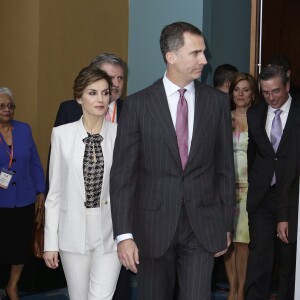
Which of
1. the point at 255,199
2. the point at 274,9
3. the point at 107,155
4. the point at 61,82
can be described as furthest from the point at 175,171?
the point at 274,9

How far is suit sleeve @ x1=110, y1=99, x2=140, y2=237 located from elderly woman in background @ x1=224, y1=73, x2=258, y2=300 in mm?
2454

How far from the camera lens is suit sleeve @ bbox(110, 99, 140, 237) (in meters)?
3.46

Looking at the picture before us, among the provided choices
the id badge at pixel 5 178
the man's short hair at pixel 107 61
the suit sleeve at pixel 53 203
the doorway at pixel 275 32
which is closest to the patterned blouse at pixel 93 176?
the suit sleeve at pixel 53 203

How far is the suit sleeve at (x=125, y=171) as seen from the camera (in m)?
3.46

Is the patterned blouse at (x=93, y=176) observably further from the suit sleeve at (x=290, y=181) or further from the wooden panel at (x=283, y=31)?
the wooden panel at (x=283, y=31)

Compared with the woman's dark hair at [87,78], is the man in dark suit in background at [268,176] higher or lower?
lower

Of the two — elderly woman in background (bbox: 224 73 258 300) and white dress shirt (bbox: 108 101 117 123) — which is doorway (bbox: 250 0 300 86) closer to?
elderly woman in background (bbox: 224 73 258 300)

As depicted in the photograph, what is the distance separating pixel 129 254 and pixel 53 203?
70cm

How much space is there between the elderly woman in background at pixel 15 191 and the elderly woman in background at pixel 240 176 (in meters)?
1.62

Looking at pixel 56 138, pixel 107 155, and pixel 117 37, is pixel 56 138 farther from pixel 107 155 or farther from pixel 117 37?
pixel 117 37

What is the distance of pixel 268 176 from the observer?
509cm

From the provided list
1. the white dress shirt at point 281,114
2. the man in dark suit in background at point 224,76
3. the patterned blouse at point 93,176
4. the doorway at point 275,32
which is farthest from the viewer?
the doorway at point 275,32

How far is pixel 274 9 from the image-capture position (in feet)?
23.5

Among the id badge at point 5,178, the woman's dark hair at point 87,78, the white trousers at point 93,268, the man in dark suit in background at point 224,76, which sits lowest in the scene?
the white trousers at point 93,268
